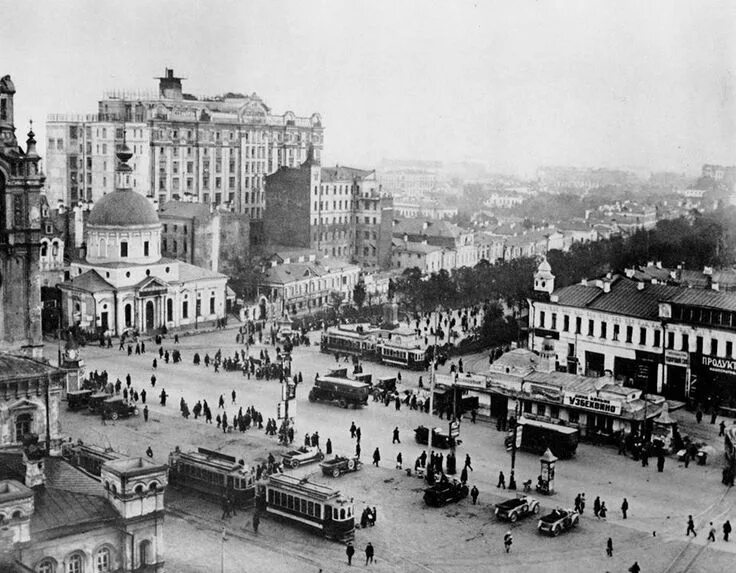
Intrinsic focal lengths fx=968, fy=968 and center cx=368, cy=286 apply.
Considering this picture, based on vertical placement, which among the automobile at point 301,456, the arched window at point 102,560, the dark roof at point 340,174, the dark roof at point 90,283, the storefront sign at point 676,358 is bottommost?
the automobile at point 301,456

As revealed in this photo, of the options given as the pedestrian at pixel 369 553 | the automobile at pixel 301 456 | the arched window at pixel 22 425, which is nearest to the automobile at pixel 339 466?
the automobile at pixel 301 456

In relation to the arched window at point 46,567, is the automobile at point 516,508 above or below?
below

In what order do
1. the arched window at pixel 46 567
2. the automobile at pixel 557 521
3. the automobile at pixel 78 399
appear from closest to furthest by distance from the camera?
1. the arched window at pixel 46 567
2. the automobile at pixel 557 521
3. the automobile at pixel 78 399

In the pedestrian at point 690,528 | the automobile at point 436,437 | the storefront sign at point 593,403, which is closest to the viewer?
the pedestrian at point 690,528

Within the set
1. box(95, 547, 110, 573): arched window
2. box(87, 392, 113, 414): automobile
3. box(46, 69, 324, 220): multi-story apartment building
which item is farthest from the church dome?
box(95, 547, 110, 573): arched window

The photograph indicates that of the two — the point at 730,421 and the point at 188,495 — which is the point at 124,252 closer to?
the point at 188,495

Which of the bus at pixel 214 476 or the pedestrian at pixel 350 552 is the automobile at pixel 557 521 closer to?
the pedestrian at pixel 350 552

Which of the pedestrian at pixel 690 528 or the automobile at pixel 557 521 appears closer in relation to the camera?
the automobile at pixel 557 521
